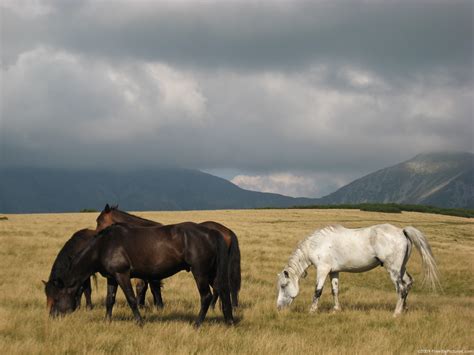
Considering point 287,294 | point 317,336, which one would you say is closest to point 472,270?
point 287,294

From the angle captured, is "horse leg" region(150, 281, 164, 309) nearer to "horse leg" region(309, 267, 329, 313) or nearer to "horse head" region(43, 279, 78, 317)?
"horse head" region(43, 279, 78, 317)

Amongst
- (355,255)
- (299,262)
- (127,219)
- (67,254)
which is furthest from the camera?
(299,262)

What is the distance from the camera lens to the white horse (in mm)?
12539

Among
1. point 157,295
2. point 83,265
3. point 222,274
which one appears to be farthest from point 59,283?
point 222,274

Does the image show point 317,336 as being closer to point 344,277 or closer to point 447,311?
point 447,311

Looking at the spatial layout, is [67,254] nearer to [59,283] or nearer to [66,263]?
[66,263]

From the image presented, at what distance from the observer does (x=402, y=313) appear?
12008 mm

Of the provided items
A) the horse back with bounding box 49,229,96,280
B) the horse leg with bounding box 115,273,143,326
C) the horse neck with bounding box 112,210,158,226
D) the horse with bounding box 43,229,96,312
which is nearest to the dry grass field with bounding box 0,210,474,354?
the horse leg with bounding box 115,273,143,326

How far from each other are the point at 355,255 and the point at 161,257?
582 centimetres

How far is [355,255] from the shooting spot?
12.9 metres

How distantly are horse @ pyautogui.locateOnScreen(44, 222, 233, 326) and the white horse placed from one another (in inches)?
142

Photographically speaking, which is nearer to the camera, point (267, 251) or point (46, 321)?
point (46, 321)

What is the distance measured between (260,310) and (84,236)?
5.10 meters

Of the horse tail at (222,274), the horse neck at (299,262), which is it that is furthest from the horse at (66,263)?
the horse neck at (299,262)
